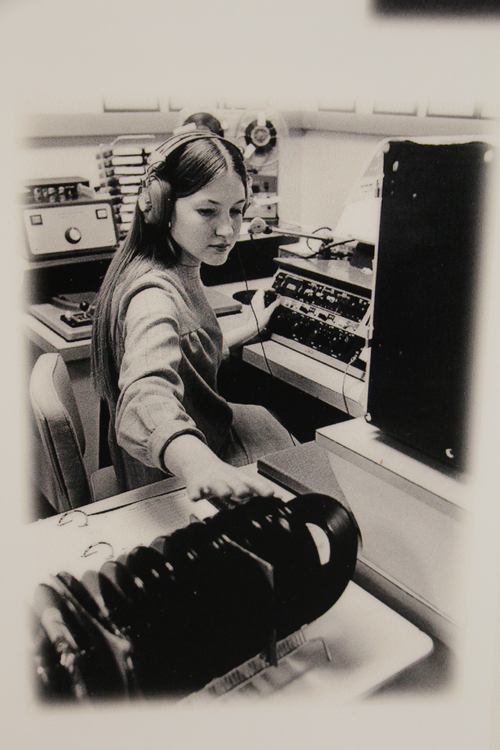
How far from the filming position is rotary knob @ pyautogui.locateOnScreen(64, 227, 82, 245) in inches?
73.7

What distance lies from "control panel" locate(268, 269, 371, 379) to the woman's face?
41 centimetres

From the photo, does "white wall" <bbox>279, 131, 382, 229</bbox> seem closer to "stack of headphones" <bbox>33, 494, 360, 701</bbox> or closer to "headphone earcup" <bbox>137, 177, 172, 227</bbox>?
"headphone earcup" <bbox>137, 177, 172, 227</bbox>

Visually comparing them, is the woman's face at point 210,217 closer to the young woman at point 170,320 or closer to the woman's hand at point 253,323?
the young woman at point 170,320

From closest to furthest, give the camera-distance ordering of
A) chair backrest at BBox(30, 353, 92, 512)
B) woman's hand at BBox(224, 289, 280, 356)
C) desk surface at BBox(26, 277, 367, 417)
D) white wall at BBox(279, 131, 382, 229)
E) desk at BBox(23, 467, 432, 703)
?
desk at BBox(23, 467, 432, 703)
chair backrest at BBox(30, 353, 92, 512)
desk surface at BBox(26, 277, 367, 417)
woman's hand at BBox(224, 289, 280, 356)
white wall at BBox(279, 131, 382, 229)

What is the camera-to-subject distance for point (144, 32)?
24.0 inches

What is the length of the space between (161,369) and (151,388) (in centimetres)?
3

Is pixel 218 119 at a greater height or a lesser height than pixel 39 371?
greater

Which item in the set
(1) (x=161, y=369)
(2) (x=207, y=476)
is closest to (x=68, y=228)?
(1) (x=161, y=369)

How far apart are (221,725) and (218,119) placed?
1.57 m

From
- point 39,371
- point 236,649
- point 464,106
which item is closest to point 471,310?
point 464,106

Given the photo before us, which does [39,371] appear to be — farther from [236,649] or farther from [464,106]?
[464,106]

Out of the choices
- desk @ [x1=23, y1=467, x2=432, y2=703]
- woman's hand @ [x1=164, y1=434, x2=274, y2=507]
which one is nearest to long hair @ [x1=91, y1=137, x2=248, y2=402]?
desk @ [x1=23, y1=467, x2=432, y2=703]

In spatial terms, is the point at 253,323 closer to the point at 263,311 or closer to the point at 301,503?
the point at 263,311

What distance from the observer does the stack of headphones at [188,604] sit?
578 millimetres
